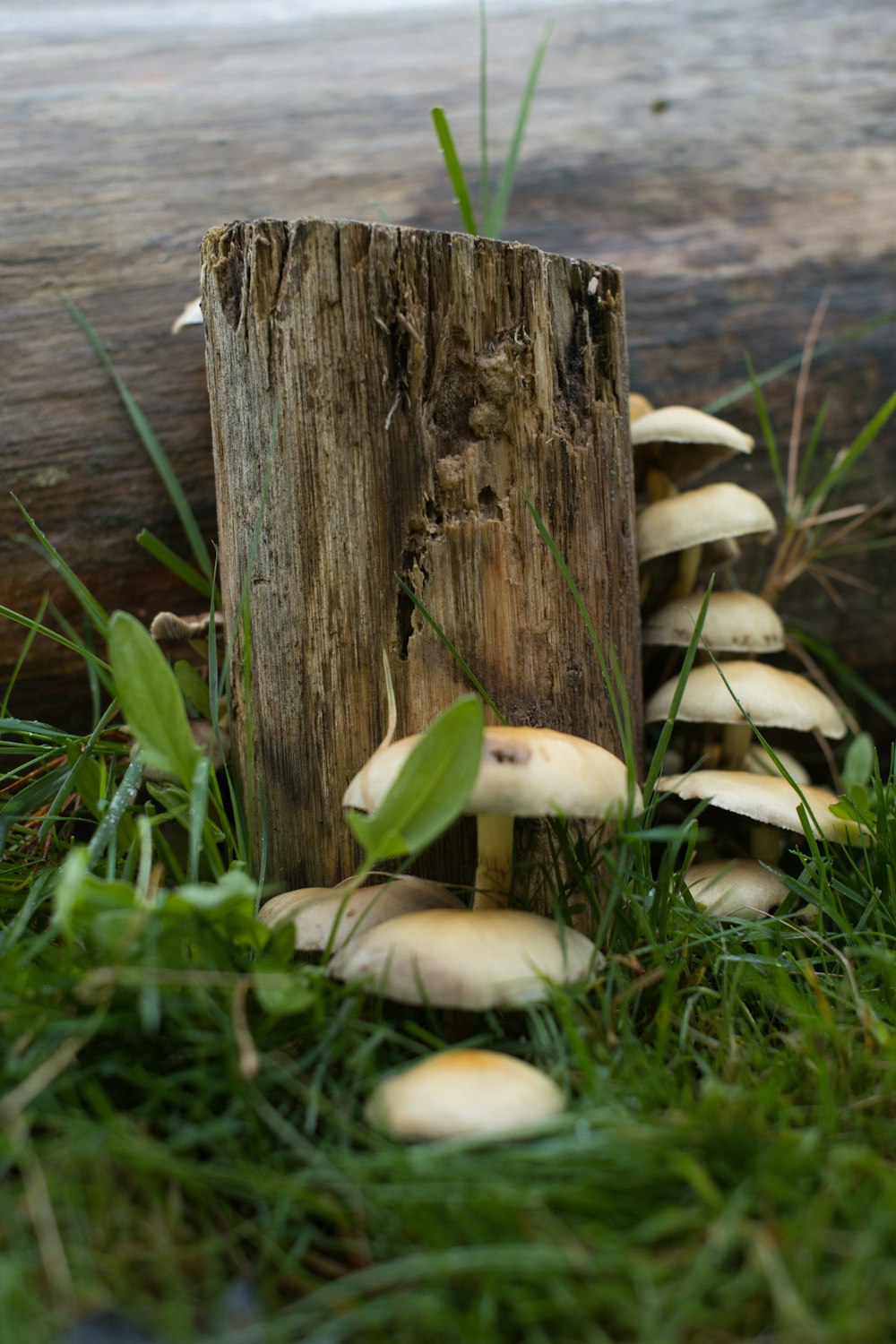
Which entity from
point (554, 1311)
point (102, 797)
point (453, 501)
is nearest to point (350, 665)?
point (453, 501)

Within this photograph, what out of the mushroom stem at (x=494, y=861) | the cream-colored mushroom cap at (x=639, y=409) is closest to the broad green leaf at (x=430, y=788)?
the mushroom stem at (x=494, y=861)

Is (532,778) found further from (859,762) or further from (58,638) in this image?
(859,762)

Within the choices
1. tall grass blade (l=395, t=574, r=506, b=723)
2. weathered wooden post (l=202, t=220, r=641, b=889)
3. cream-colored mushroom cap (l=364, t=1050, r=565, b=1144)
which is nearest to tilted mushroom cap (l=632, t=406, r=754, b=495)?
weathered wooden post (l=202, t=220, r=641, b=889)

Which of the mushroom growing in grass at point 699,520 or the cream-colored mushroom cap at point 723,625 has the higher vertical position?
the mushroom growing in grass at point 699,520

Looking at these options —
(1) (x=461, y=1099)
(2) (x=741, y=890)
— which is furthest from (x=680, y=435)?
(1) (x=461, y=1099)

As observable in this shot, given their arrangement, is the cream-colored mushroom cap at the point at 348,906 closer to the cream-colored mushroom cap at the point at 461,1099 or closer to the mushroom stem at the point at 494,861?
the mushroom stem at the point at 494,861

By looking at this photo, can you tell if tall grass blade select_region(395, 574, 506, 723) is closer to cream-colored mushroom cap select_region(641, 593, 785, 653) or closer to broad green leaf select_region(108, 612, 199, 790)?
broad green leaf select_region(108, 612, 199, 790)

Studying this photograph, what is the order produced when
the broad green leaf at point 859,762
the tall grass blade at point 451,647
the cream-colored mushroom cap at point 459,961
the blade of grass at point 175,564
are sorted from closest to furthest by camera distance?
the cream-colored mushroom cap at point 459,961 → the tall grass blade at point 451,647 → the blade of grass at point 175,564 → the broad green leaf at point 859,762

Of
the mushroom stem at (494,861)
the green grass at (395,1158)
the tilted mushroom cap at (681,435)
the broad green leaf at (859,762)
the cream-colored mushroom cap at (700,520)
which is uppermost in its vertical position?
the tilted mushroom cap at (681,435)

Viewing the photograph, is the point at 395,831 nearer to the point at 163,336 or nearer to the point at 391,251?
the point at 391,251
